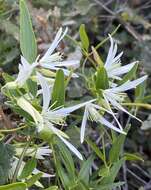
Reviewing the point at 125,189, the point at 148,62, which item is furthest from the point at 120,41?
the point at 125,189

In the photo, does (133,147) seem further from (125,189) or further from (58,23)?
(58,23)

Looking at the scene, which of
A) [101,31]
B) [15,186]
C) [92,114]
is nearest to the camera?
[15,186]

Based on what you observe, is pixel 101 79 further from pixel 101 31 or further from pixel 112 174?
pixel 101 31

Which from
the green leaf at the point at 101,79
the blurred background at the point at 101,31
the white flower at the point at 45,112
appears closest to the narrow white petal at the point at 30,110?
the white flower at the point at 45,112

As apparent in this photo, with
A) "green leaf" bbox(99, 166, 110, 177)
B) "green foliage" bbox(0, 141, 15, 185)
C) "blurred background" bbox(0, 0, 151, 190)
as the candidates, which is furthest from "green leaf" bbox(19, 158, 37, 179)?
"blurred background" bbox(0, 0, 151, 190)

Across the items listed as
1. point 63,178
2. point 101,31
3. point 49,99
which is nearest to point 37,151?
point 63,178
